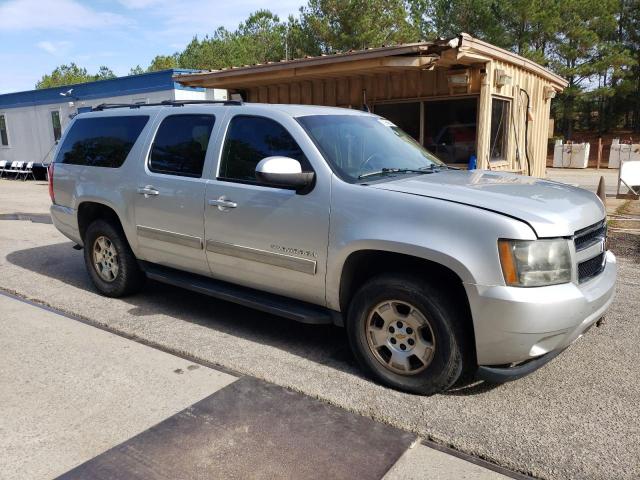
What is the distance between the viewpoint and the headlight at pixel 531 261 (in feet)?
10.2

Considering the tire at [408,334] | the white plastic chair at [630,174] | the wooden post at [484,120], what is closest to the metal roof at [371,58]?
the wooden post at [484,120]

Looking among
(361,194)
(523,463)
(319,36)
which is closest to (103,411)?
(361,194)

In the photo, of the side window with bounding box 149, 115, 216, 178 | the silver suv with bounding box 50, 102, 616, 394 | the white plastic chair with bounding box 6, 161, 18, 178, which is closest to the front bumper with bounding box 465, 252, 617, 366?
the silver suv with bounding box 50, 102, 616, 394

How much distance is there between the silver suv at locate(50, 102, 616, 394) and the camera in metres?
3.17

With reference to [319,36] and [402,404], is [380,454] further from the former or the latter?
[319,36]

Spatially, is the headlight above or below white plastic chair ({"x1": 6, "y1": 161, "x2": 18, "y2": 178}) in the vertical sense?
above

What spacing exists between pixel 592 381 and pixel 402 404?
134 cm

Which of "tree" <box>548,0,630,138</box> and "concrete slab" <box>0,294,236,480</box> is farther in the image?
"tree" <box>548,0,630,138</box>

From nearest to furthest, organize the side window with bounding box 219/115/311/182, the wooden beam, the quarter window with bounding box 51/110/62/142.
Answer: the side window with bounding box 219/115/311/182
the wooden beam
the quarter window with bounding box 51/110/62/142

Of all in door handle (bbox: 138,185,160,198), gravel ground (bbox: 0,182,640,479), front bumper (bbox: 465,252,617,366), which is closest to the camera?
gravel ground (bbox: 0,182,640,479)

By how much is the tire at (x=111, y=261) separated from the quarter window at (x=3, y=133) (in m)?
21.1

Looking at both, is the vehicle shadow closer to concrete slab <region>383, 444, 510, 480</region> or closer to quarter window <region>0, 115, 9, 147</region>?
concrete slab <region>383, 444, 510, 480</region>

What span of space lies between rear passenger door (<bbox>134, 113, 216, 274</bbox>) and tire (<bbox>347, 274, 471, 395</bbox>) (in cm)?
165

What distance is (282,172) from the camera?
146 inches
